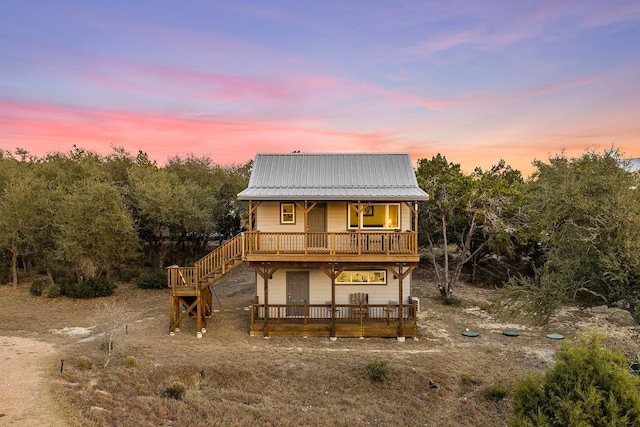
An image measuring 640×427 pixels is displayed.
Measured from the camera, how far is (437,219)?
25.4 meters

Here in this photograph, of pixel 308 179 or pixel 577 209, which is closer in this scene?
pixel 577 209

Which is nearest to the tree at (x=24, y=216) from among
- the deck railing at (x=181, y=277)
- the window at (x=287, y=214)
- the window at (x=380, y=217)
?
the deck railing at (x=181, y=277)

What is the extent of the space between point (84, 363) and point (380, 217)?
13475 millimetres

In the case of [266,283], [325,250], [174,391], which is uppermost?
[325,250]

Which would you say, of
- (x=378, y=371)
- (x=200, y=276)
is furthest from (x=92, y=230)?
(x=378, y=371)

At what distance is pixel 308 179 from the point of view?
1964cm

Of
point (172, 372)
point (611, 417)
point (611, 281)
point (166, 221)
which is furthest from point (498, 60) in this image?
point (166, 221)

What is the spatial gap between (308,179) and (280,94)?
29.5ft

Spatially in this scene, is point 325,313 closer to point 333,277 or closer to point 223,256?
point 333,277

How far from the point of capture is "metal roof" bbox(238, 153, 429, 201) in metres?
17.3

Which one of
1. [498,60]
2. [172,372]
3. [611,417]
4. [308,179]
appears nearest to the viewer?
[611,417]

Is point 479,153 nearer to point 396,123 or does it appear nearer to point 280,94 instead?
point 396,123

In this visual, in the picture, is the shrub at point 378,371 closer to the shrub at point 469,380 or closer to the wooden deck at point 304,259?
the shrub at point 469,380

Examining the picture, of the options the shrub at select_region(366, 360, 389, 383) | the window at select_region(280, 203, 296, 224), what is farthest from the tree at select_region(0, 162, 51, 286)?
the shrub at select_region(366, 360, 389, 383)
